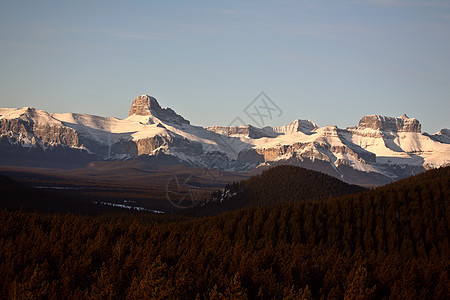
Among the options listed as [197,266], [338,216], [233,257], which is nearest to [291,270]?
[233,257]

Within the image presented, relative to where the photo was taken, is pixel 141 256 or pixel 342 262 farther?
pixel 342 262

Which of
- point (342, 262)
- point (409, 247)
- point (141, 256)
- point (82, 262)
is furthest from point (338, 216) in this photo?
point (82, 262)

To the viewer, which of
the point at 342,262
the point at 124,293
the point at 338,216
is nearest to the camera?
the point at 124,293

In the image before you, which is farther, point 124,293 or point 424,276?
point 424,276

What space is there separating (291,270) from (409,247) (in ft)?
168

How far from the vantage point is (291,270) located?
5941 cm

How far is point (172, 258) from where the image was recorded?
206 ft

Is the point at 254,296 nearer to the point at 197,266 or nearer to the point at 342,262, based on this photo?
the point at 197,266

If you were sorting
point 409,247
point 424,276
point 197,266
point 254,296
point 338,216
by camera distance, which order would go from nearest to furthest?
point 254,296, point 197,266, point 424,276, point 409,247, point 338,216

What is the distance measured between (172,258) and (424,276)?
30.2m

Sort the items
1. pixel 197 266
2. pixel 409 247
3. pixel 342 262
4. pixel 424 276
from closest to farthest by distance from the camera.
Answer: pixel 197 266 < pixel 424 276 < pixel 342 262 < pixel 409 247

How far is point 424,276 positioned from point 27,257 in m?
45.1

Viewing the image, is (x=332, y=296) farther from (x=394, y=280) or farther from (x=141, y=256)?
(x=141, y=256)

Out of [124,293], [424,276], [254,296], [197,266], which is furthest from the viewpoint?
[424,276]
